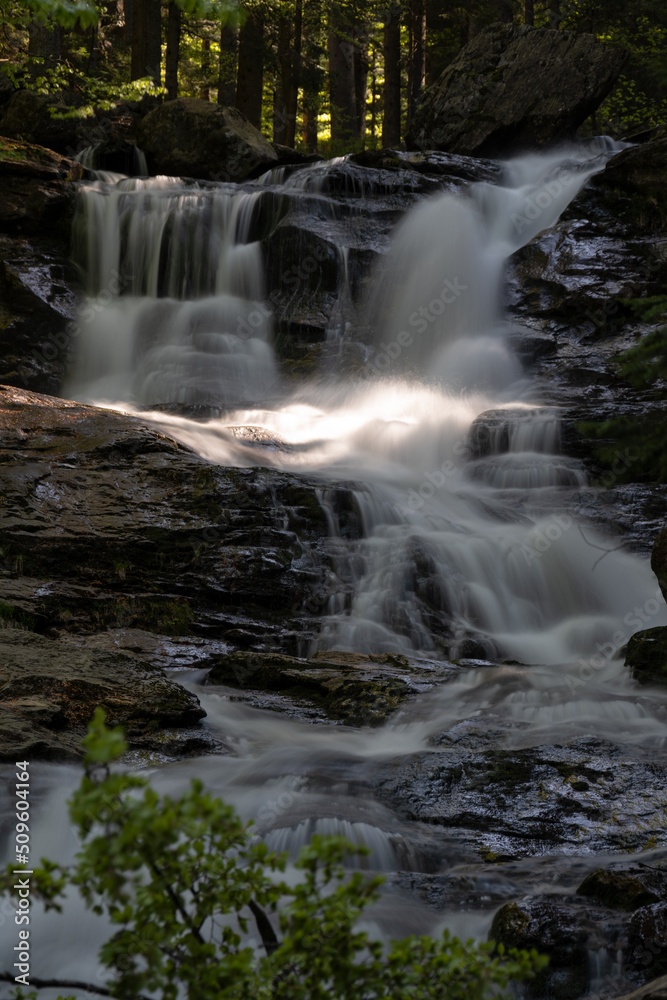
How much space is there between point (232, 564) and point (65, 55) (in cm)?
2284

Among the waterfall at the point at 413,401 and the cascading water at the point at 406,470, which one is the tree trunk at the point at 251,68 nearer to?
the cascading water at the point at 406,470

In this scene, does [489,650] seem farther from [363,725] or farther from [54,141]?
[54,141]

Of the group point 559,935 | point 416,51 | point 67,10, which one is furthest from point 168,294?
point 416,51

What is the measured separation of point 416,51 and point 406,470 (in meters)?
19.8

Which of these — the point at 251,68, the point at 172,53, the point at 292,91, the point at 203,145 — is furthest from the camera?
the point at 251,68

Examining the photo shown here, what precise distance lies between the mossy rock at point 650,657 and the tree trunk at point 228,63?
22023 mm

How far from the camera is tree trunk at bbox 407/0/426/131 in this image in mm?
24188

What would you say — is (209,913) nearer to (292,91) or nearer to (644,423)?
(644,423)

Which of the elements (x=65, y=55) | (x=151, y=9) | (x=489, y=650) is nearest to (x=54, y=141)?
(x=65, y=55)

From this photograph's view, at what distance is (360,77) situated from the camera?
32.2 m

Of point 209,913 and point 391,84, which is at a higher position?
point 391,84

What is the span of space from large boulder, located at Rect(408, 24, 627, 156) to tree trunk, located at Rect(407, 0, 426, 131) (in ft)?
13.2

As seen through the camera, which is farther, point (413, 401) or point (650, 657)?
point (413, 401)

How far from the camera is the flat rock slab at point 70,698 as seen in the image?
14.5 feet
